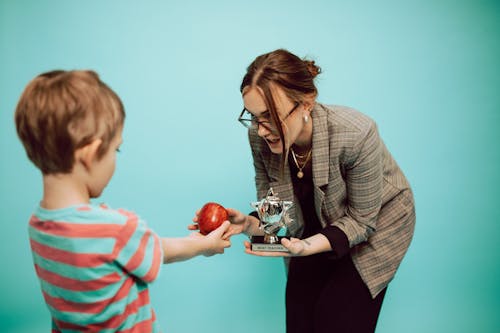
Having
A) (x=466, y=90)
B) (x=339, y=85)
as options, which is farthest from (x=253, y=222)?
(x=466, y=90)

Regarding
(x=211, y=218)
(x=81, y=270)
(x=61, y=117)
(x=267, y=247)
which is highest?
(x=61, y=117)

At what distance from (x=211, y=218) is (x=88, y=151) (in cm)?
70

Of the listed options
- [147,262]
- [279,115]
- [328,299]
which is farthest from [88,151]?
[328,299]

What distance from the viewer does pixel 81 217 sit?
1.17m

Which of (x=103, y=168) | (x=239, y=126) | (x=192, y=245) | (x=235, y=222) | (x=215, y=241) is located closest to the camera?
(x=103, y=168)

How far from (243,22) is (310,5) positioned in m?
0.43

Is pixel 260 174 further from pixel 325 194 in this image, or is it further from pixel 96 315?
pixel 96 315

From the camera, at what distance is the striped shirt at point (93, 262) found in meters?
1.16

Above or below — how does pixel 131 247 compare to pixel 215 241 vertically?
above

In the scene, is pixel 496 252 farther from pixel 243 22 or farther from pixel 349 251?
pixel 243 22

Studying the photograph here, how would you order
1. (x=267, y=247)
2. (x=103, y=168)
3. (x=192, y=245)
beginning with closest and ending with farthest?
1. (x=103, y=168)
2. (x=192, y=245)
3. (x=267, y=247)

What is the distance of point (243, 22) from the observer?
2.92 metres

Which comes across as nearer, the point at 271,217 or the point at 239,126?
the point at 271,217

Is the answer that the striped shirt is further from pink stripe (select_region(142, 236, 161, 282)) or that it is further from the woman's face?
the woman's face
